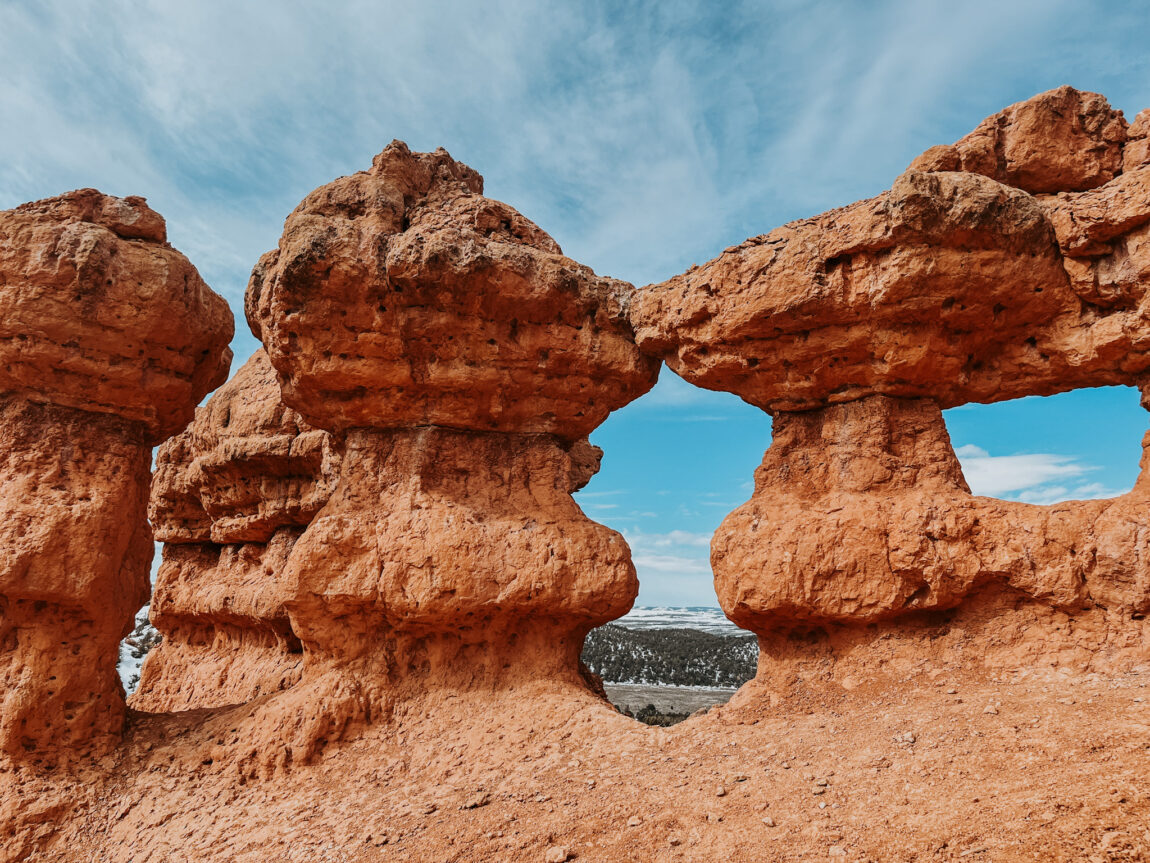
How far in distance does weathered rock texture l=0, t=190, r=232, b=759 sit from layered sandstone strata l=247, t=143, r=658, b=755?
1394mm

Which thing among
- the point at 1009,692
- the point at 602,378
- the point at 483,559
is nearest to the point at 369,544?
the point at 483,559

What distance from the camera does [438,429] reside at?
8.96m

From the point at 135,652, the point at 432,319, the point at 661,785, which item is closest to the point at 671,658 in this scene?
the point at 135,652

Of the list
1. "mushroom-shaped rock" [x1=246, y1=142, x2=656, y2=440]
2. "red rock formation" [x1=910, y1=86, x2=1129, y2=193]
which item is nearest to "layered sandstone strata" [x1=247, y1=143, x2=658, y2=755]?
"mushroom-shaped rock" [x1=246, y1=142, x2=656, y2=440]

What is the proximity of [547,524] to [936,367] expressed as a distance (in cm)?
447

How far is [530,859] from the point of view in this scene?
5.18 meters

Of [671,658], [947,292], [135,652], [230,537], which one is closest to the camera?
[947,292]

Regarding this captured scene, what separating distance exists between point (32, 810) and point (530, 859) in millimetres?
5687

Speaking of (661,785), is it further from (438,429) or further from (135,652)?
(135,652)

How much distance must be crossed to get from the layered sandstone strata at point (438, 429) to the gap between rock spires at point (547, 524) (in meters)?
0.04

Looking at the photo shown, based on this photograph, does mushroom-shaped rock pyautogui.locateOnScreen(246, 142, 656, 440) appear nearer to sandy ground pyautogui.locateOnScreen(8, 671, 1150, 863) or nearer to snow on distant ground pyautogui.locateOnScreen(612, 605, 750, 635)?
sandy ground pyautogui.locateOnScreen(8, 671, 1150, 863)

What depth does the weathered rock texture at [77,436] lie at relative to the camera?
7.91m

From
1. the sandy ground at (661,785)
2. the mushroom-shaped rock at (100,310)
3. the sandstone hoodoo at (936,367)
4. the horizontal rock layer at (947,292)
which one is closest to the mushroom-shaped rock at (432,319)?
the mushroom-shaped rock at (100,310)

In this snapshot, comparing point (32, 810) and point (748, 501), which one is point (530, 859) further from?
point (32, 810)
